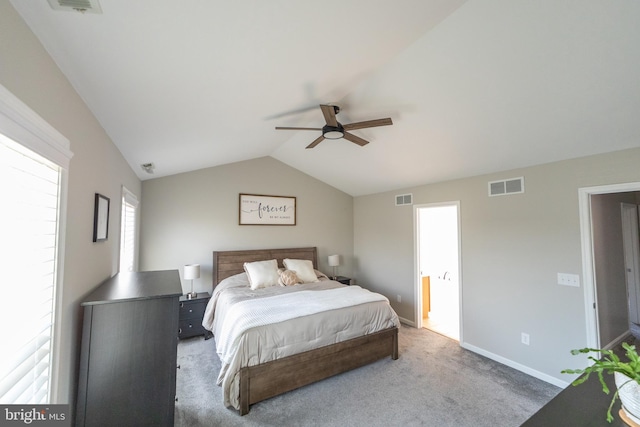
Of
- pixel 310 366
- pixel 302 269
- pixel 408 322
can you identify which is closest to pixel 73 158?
pixel 310 366

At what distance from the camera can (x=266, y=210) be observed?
494 centimetres

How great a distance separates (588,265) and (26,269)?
4160 millimetres

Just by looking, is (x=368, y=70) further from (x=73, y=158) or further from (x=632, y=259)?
(x=632, y=259)

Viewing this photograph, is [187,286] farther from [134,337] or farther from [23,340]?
[23,340]

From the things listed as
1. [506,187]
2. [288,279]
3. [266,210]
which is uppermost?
[506,187]

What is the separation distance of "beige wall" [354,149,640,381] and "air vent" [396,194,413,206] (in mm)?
294

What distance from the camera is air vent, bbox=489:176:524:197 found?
3.11 meters

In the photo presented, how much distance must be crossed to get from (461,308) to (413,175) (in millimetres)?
2047

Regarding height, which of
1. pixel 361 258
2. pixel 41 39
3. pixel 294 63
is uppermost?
pixel 294 63

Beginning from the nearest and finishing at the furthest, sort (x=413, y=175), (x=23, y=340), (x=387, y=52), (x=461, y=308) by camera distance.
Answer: (x=23, y=340) → (x=387, y=52) → (x=461, y=308) → (x=413, y=175)

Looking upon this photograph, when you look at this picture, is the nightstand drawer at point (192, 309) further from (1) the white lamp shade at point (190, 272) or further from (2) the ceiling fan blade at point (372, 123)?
(2) the ceiling fan blade at point (372, 123)

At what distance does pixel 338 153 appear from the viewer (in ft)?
13.4

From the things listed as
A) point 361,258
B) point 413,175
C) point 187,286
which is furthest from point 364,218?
point 187,286

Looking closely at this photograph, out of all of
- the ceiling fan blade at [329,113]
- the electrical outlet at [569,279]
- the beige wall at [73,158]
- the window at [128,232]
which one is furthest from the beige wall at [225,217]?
the electrical outlet at [569,279]
